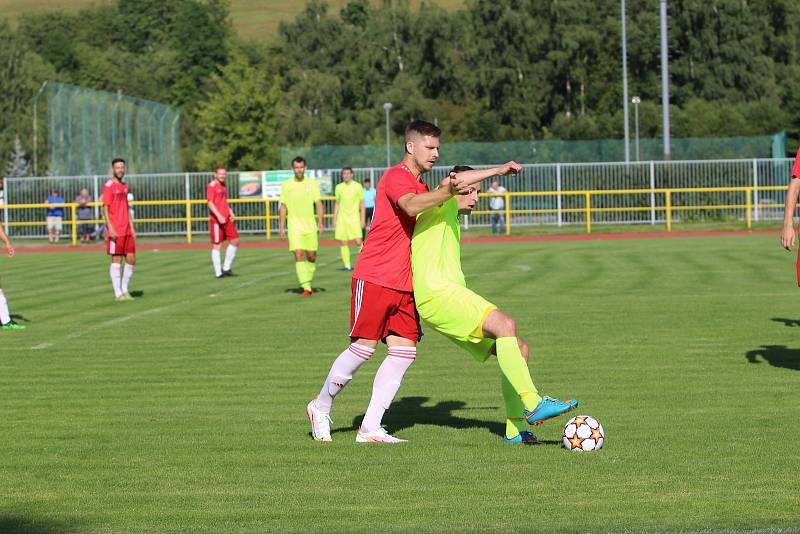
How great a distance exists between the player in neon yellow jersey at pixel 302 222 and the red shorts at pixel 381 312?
1211 cm

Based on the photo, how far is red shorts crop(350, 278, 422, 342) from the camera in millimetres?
8141

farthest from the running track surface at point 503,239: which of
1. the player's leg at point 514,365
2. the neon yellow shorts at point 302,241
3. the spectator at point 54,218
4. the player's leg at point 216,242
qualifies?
the player's leg at point 514,365

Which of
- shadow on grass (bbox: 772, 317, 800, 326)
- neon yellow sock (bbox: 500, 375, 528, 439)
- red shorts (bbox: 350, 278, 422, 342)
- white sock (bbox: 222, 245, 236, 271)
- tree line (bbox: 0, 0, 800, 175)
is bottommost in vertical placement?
shadow on grass (bbox: 772, 317, 800, 326)

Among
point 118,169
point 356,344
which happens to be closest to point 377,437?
point 356,344

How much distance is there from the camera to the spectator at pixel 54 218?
45.8 m

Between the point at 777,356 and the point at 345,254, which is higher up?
the point at 345,254

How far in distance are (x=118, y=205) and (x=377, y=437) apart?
12670 mm

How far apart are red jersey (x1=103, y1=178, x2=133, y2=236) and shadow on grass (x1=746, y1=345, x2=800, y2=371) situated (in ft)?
34.7

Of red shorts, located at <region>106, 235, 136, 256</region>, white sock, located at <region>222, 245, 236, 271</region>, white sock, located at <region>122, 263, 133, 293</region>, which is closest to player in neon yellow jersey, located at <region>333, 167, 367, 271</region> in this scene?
white sock, located at <region>222, 245, 236, 271</region>

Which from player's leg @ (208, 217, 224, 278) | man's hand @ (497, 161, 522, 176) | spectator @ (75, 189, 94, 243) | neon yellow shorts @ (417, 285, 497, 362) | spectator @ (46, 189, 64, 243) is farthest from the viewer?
spectator @ (46, 189, 64, 243)

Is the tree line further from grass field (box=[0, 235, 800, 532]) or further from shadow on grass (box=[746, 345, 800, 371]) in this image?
shadow on grass (box=[746, 345, 800, 371])

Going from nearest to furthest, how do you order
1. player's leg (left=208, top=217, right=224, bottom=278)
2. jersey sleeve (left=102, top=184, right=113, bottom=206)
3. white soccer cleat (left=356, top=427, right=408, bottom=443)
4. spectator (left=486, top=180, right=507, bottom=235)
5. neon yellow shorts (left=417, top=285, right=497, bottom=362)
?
neon yellow shorts (left=417, top=285, right=497, bottom=362) < white soccer cleat (left=356, top=427, right=408, bottom=443) < jersey sleeve (left=102, top=184, right=113, bottom=206) < player's leg (left=208, top=217, right=224, bottom=278) < spectator (left=486, top=180, right=507, bottom=235)

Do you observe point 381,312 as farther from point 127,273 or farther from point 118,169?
point 127,273

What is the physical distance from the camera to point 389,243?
8.18m
